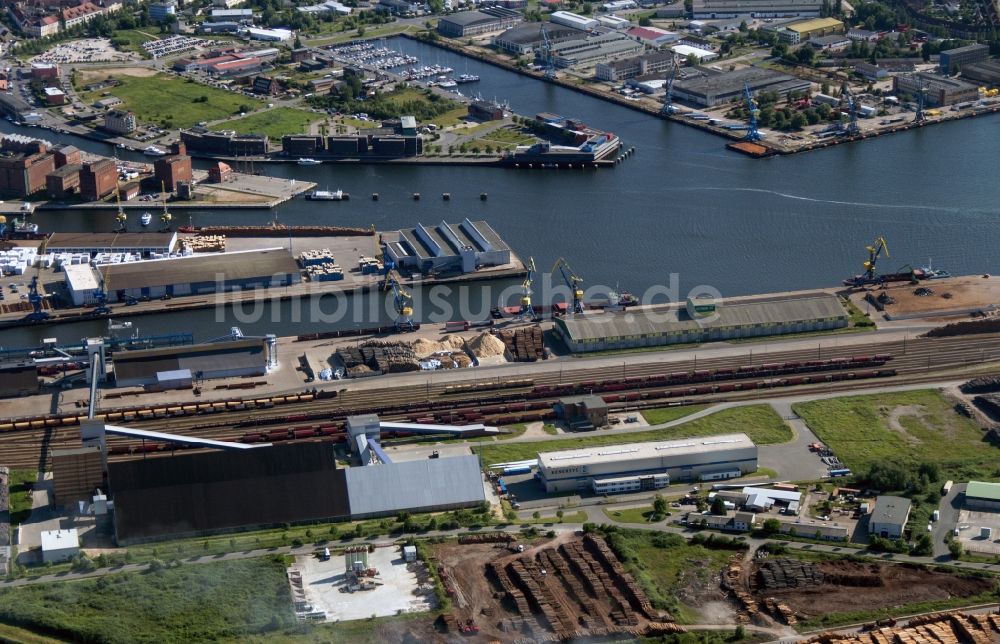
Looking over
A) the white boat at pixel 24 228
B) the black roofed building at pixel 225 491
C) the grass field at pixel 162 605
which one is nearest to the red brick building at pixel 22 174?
the white boat at pixel 24 228

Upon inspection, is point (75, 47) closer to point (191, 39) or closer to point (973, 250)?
point (191, 39)

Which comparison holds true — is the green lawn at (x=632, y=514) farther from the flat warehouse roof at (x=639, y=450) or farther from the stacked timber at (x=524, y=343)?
the stacked timber at (x=524, y=343)

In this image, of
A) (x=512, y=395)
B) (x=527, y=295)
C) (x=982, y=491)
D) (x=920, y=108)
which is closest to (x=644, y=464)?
(x=512, y=395)

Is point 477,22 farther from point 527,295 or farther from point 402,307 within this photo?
point 402,307

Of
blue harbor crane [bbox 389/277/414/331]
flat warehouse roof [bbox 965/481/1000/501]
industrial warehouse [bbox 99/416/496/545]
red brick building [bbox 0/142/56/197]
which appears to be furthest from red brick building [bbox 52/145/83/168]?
flat warehouse roof [bbox 965/481/1000/501]

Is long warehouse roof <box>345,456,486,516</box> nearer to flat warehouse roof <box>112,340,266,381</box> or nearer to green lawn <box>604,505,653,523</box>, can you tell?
green lawn <box>604,505,653,523</box>

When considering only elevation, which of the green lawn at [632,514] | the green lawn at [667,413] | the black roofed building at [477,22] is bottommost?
the green lawn at [632,514]
